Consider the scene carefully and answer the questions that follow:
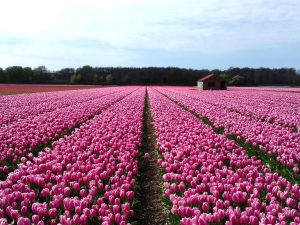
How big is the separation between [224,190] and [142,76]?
126476 millimetres

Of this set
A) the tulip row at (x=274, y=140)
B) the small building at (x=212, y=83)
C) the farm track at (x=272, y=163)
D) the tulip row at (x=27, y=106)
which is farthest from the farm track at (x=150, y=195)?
the small building at (x=212, y=83)

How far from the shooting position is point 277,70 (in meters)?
138

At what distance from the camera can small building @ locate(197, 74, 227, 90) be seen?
69.1 meters

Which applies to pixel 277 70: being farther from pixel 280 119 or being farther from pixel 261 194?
pixel 261 194

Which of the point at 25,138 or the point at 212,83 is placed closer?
the point at 25,138

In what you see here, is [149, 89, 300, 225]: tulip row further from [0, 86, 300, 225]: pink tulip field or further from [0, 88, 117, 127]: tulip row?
[0, 88, 117, 127]: tulip row

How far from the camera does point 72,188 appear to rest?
622cm

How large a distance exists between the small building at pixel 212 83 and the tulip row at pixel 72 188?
2386 inches

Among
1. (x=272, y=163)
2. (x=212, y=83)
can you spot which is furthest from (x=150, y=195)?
(x=212, y=83)

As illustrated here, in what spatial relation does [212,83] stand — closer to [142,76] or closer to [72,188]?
[142,76]

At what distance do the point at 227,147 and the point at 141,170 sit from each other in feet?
6.67

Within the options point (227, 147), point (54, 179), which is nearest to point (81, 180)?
point (54, 179)

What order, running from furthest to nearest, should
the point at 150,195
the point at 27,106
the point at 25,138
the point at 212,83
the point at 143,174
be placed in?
the point at 212,83 < the point at 27,106 < the point at 25,138 < the point at 143,174 < the point at 150,195

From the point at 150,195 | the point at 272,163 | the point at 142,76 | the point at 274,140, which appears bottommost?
the point at 150,195
